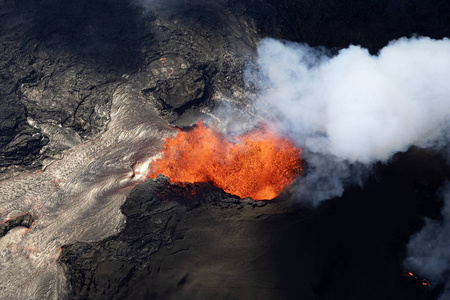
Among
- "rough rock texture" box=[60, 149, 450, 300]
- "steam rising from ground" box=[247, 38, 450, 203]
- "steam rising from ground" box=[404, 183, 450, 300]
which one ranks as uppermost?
"steam rising from ground" box=[247, 38, 450, 203]

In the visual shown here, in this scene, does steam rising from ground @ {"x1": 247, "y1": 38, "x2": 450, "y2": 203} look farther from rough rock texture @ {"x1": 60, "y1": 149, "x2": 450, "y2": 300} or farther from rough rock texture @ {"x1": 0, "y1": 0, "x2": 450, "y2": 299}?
rough rock texture @ {"x1": 60, "y1": 149, "x2": 450, "y2": 300}

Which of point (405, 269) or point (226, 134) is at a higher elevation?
point (226, 134)

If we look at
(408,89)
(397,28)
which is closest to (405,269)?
(408,89)

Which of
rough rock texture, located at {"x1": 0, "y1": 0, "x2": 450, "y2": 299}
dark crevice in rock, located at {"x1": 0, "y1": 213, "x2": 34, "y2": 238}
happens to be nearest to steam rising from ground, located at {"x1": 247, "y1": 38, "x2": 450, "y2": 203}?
rough rock texture, located at {"x1": 0, "y1": 0, "x2": 450, "y2": 299}

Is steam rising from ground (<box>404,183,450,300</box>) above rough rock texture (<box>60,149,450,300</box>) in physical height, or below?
above

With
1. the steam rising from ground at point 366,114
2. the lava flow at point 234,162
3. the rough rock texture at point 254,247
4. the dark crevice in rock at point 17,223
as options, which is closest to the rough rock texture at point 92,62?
the lava flow at point 234,162

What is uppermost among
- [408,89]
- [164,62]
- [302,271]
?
[408,89]

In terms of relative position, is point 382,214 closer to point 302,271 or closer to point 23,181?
point 302,271

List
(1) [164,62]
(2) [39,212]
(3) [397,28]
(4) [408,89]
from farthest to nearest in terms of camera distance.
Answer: (3) [397,28] → (1) [164,62] → (4) [408,89] → (2) [39,212]

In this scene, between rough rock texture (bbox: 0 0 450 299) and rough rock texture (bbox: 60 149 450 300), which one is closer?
rough rock texture (bbox: 60 149 450 300)
